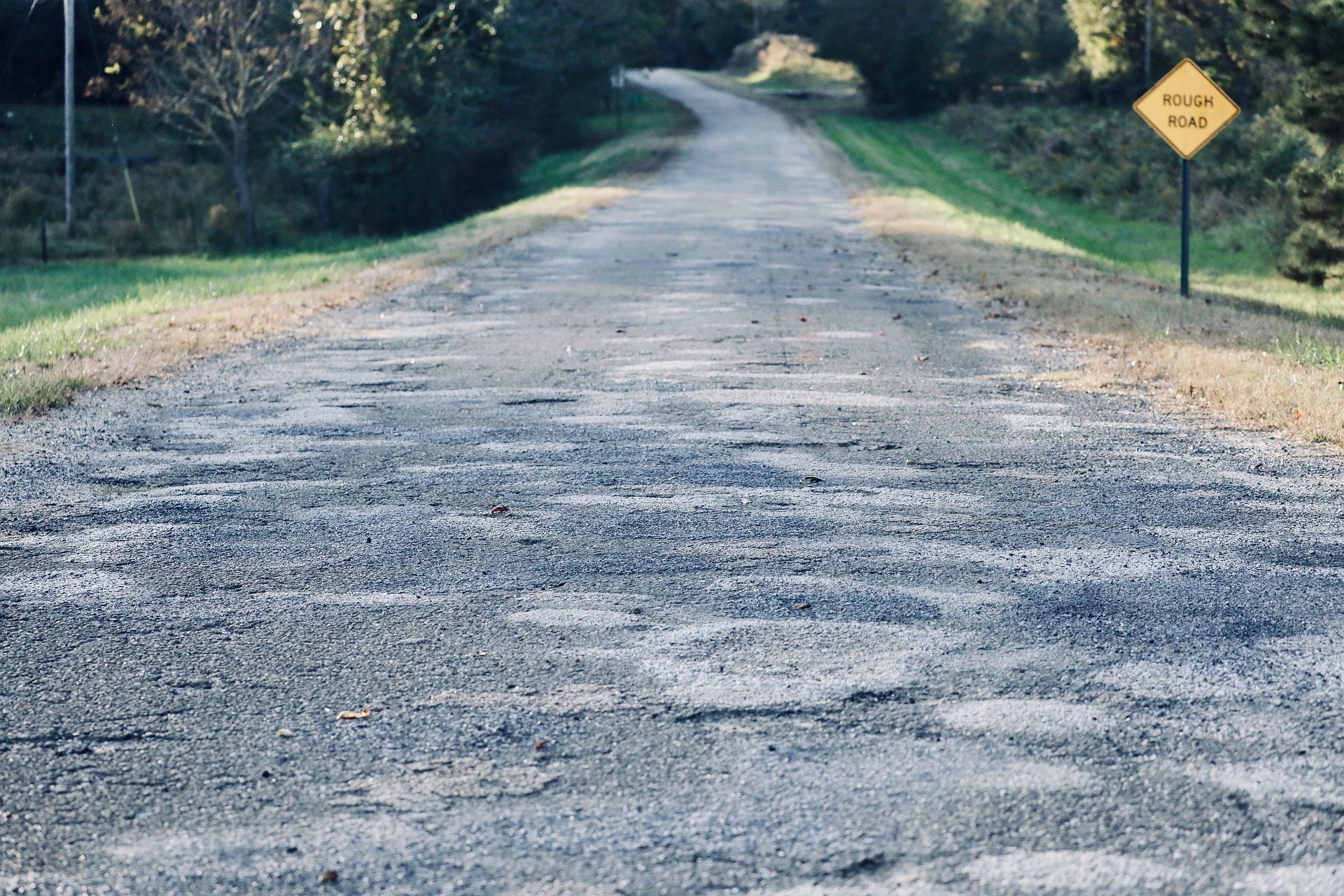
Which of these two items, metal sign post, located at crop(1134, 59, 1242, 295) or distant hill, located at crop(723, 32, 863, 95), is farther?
distant hill, located at crop(723, 32, 863, 95)

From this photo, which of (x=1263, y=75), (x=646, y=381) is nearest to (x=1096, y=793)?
(x=646, y=381)

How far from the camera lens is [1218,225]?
87.7 ft

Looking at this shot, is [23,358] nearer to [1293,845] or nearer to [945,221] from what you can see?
[1293,845]

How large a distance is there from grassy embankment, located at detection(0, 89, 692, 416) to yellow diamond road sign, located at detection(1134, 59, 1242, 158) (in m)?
8.04

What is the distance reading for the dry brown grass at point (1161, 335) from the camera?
802cm

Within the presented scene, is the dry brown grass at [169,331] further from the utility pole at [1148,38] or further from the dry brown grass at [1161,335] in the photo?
the utility pole at [1148,38]

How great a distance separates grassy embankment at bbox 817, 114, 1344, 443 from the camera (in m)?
8.45

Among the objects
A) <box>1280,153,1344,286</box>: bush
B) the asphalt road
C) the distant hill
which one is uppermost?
the distant hill

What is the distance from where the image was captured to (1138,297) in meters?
13.6

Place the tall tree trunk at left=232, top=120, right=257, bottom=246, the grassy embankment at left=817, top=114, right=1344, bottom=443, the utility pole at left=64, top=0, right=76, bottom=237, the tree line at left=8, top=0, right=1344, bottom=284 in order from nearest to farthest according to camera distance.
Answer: the grassy embankment at left=817, top=114, right=1344, bottom=443 < the utility pole at left=64, top=0, right=76, bottom=237 < the tree line at left=8, top=0, right=1344, bottom=284 < the tall tree trunk at left=232, top=120, right=257, bottom=246

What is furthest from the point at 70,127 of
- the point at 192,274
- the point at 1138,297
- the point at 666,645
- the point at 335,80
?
the point at 666,645

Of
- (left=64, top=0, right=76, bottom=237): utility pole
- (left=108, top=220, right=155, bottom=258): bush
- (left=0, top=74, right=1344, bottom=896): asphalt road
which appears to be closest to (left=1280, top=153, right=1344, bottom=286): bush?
(left=0, top=74, right=1344, bottom=896): asphalt road

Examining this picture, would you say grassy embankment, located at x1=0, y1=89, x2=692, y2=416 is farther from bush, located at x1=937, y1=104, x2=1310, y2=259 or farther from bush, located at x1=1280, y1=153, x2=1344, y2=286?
bush, located at x1=937, y1=104, x2=1310, y2=259

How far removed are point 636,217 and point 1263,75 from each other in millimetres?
16420
